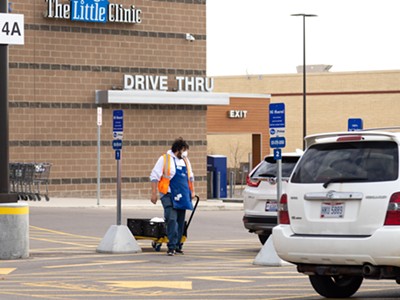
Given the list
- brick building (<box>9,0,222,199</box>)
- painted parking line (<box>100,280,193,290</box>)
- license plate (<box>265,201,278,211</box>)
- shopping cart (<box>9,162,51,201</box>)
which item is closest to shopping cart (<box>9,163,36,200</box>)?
shopping cart (<box>9,162,51,201</box>)

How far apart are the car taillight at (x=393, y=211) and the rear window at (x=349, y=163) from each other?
231 millimetres

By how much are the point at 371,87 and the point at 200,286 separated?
191 ft

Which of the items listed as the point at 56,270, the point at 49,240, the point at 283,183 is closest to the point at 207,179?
the point at 49,240

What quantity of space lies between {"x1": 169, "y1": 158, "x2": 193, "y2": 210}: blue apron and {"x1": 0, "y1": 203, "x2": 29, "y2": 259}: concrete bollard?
2.35 meters

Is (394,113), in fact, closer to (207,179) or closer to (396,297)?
(207,179)

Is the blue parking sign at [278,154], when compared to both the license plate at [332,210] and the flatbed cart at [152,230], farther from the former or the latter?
the license plate at [332,210]

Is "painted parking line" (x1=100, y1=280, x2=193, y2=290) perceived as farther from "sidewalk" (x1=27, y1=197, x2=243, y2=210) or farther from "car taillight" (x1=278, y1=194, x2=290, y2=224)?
"sidewalk" (x1=27, y1=197, x2=243, y2=210)

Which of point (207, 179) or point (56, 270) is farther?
point (207, 179)

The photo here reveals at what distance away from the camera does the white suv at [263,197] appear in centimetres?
1883

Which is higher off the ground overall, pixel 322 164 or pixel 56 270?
pixel 322 164

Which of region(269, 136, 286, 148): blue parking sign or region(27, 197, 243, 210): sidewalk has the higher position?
region(269, 136, 286, 148): blue parking sign

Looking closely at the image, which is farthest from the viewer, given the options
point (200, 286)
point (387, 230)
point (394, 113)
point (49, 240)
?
point (394, 113)

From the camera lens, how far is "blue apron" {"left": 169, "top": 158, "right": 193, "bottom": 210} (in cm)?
1819

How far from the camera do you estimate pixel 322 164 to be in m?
12.1
